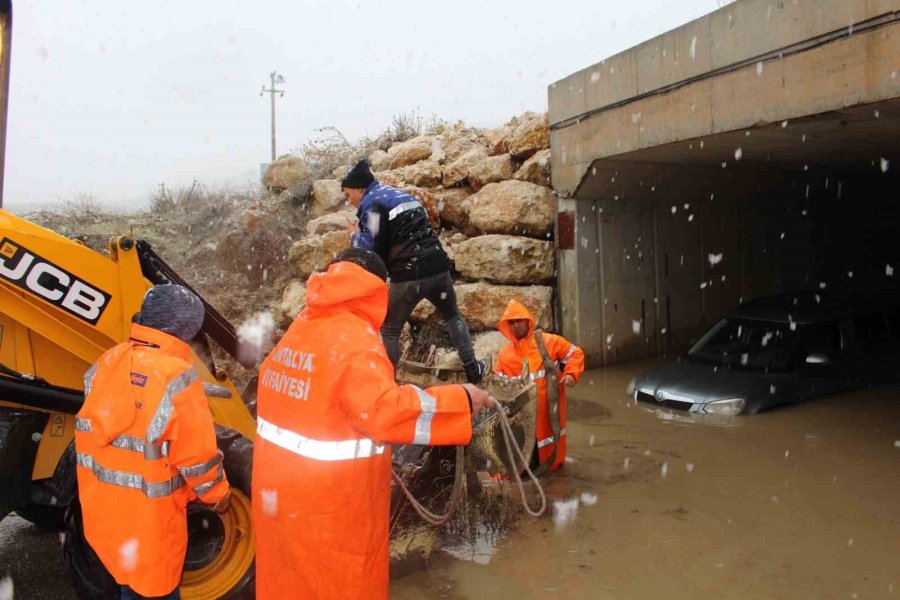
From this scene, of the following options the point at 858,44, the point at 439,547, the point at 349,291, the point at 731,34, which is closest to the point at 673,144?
the point at 731,34

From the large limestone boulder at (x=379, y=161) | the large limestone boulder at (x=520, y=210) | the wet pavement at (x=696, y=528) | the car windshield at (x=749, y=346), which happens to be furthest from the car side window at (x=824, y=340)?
the large limestone boulder at (x=379, y=161)

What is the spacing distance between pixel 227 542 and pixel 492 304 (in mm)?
6225

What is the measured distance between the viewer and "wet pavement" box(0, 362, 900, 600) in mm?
3908

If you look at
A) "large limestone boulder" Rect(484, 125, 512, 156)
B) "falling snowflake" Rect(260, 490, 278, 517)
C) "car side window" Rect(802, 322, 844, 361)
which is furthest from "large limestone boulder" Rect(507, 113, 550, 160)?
"falling snowflake" Rect(260, 490, 278, 517)

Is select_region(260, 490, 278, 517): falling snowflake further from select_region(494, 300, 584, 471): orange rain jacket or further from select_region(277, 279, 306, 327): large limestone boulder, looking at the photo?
select_region(277, 279, 306, 327): large limestone boulder

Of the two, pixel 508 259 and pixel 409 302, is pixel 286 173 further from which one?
pixel 409 302

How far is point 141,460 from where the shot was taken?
2.68m

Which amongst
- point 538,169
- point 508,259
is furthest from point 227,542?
point 538,169

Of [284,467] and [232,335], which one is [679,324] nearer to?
[232,335]

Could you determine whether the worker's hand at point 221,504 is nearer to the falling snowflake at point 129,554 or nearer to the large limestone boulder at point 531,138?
the falling snowflake at point 129,554

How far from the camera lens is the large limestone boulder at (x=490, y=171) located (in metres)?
10.7

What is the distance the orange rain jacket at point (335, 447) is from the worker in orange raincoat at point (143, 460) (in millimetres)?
392

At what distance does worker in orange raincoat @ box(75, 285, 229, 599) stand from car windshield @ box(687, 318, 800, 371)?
6.27m

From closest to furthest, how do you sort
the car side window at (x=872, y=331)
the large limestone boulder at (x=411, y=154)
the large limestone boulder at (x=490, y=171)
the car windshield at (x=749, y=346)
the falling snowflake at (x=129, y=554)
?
the falling snowflake at (x=129, y=554), the car windshield at (x=749, y=346), the car side window at (x=872, y=331), the large limestone boulder at (x=490, y=171), the large limestone boulder at (x=411, y=154)
